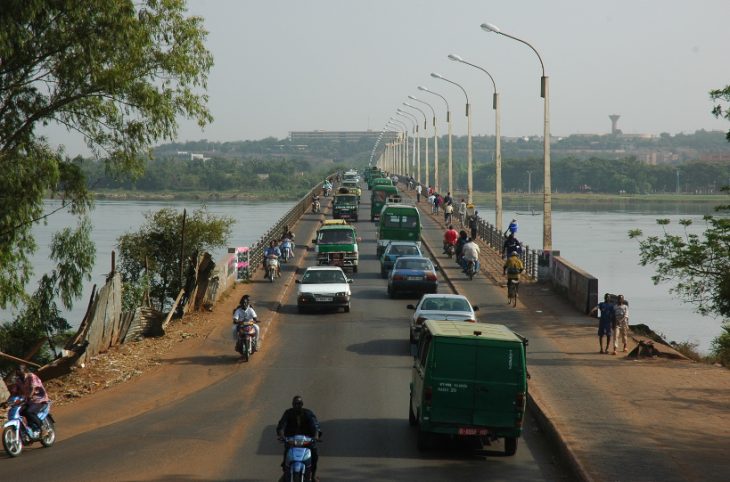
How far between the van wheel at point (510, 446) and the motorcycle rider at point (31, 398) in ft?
23.0

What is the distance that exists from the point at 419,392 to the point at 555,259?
23914 millimetres

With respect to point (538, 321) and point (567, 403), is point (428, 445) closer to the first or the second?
point (567, 403)

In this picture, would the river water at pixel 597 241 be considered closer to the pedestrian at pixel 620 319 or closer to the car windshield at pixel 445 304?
the car windshield at pixel 445 304

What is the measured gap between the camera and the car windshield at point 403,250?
42.4 metres

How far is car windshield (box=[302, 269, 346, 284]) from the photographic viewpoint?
1337 inches

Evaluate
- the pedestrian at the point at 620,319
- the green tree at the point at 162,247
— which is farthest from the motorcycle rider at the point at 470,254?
the pedestrian at the point at 620,319

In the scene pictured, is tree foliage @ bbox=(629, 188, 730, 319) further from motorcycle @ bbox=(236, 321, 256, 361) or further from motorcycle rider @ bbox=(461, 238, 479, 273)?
motorcycle @ bbox=(236, 321, 256, 361)

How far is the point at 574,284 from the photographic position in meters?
35.1

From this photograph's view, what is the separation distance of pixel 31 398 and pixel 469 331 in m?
6.72

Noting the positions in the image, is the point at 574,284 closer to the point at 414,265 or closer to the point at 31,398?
the point at 414,265

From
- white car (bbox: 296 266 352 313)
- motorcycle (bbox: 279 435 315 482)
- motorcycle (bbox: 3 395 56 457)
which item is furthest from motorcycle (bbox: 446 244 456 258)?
motorcycle (bbox: 279 435 315 482)

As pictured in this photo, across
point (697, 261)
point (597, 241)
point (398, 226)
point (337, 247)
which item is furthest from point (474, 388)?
point (597, 241)

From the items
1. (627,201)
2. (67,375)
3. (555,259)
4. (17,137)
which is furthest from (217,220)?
(627,201)

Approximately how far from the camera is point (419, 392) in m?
16.3
